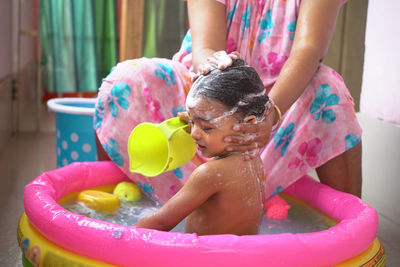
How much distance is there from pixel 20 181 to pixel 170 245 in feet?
4.59

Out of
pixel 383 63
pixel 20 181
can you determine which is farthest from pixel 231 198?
pixel 20 181

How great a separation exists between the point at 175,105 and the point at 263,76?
295mm

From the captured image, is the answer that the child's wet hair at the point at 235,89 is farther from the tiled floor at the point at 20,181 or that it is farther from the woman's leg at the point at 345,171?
the tiled floor at the point at 20,181

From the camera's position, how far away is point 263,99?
1.05m

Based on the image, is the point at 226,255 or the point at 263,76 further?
the point at 263,76

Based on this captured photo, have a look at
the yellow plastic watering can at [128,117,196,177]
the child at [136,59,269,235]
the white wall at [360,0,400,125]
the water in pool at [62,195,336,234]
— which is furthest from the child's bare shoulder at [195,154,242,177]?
the white wall at [360,0,400,125]

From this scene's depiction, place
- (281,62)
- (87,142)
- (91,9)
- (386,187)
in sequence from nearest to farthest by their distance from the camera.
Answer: (281,62)
(386,187)
(87,142)
(91,9)

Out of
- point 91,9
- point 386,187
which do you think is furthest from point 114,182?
point 91,9

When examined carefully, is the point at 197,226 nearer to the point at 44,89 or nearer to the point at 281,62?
the point at 281,62

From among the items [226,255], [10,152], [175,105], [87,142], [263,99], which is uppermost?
[263,99]

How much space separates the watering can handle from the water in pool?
356 millimetres

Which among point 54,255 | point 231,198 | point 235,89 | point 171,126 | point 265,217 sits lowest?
point 265,217

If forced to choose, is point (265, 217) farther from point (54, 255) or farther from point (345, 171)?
point (54, 255)

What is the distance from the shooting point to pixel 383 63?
6.32ft
